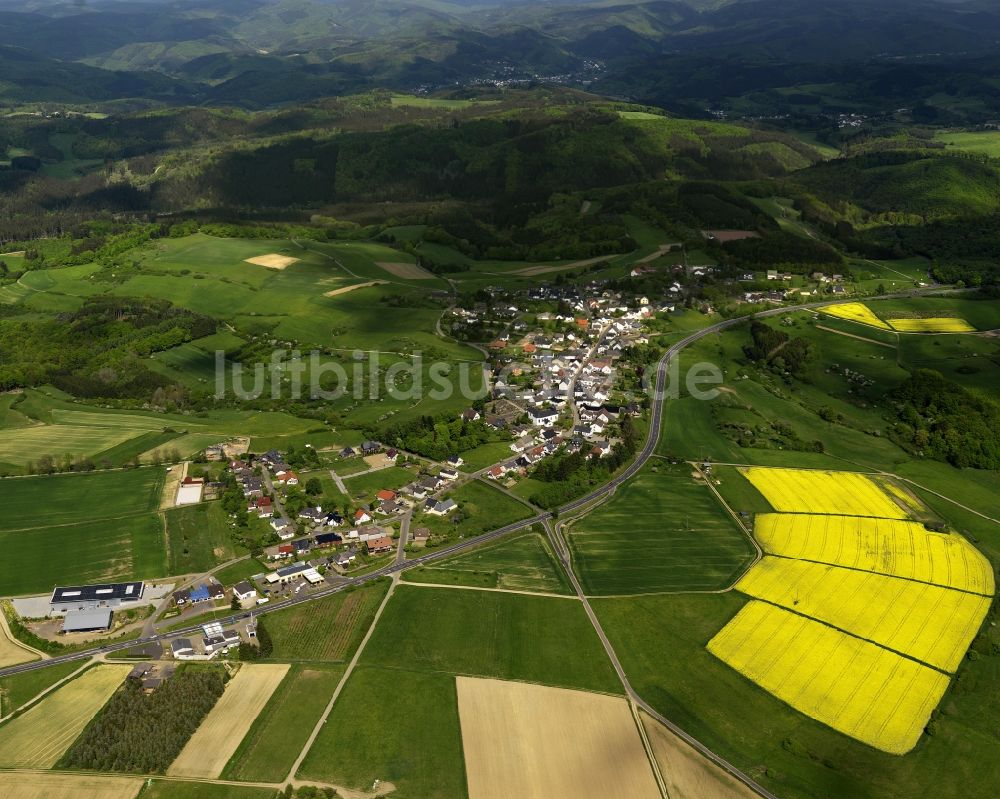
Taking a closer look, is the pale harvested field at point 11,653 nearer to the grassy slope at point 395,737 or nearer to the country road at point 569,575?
the country road at point 569,575

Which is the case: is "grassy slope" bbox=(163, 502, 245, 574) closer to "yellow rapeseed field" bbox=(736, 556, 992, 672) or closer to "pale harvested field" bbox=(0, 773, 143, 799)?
"pale harvested field" bbox=(0, 773, 143, 799)

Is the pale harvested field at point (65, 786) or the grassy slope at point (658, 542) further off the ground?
the grassy slope at point (658, 542)

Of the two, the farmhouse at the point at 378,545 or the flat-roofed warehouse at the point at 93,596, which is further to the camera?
the farmhouse at the point at 378,545

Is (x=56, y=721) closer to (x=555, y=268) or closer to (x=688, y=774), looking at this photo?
(x=688, y=774)

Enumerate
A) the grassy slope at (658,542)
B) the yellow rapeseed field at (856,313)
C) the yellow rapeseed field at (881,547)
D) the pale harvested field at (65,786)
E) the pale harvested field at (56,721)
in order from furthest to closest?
1. the yellow rapeseed field at (856,313)
2. the yellow rapeseed field at (881,547)
3. the grassy slope at (658,542)
4. the pale harvested field at (56,721)
5. the pale harvested field at (65,786)

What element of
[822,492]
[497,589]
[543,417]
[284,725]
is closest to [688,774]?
[497,589]

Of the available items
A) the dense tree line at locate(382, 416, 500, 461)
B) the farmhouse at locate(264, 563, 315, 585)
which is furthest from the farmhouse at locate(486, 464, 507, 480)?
the farmhouse at locate(264, 563, 315, 585)

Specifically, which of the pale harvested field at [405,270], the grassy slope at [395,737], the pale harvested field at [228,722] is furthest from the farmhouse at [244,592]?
the pale harvested field at [405,270]

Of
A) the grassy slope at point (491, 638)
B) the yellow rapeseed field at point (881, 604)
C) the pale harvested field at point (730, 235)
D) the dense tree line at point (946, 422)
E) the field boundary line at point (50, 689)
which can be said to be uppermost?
the pale harvested field at point (730, 235)
